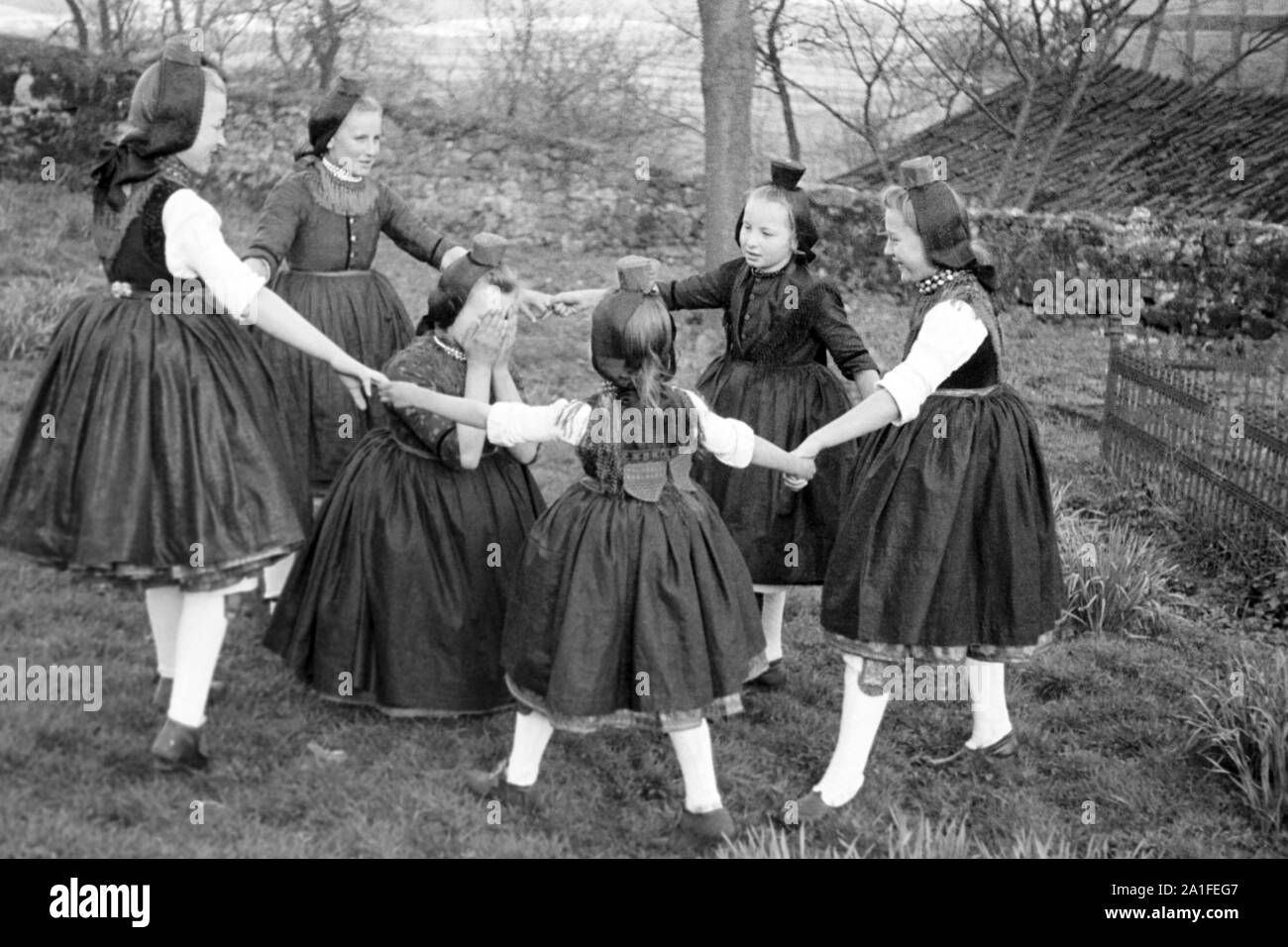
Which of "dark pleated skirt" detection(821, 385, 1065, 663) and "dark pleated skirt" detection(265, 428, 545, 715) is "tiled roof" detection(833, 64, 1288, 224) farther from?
"dark pleated skirt" detection(265, 428, 545, 715)

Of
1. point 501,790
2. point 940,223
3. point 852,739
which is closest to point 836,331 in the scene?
point 940,223

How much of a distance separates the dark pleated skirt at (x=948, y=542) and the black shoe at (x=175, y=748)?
6.22ft

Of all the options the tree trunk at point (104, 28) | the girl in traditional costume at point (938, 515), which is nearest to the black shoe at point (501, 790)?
the girl in traditional costume at point (938, 515)

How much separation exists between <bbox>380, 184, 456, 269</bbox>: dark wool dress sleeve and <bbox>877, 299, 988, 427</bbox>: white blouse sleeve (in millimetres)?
2051

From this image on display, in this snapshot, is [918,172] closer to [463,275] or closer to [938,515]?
[938,515]

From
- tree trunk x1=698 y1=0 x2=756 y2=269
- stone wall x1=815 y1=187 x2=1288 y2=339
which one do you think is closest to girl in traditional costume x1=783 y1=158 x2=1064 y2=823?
tree trunk x1=698 y1=0 x2=756 y2=269

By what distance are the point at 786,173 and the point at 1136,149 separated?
8.80 meters

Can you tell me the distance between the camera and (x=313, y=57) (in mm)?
12672

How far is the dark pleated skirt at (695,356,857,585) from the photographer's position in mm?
4691

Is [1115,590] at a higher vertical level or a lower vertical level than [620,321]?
lower

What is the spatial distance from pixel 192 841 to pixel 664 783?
4.61 feet

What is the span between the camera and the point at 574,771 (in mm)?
4324

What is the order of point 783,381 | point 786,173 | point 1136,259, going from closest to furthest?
point 786,173
point 783,381
point 1136,259
